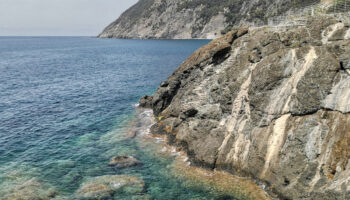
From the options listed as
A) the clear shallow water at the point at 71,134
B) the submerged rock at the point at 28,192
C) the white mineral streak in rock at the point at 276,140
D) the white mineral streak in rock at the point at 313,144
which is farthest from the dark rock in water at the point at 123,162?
the white mineral streak in rock at the point at 313,144

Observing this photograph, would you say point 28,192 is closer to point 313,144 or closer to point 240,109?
point 240,109

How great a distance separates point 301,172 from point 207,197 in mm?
8884

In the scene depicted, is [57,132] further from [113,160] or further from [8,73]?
[8,73]

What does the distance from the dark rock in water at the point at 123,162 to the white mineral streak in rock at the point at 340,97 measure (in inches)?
825

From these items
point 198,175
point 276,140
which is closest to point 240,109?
point 276,140

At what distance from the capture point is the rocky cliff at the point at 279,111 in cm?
2295

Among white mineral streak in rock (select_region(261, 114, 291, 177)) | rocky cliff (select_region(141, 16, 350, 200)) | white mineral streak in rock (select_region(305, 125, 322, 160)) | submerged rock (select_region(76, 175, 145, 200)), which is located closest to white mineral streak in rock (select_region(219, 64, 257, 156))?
rocky cliff (select_region(141, 16, 350, 200))

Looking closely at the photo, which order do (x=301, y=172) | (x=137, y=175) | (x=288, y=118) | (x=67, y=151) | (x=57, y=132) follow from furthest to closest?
(x=57, y=132) < (x=67, y=151) < (x=137, y=175) < (x=288, y=118) < (x=301, y=172)

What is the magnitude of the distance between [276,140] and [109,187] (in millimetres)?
17364

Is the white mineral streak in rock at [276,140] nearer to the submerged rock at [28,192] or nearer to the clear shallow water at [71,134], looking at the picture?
the clear shallow water at [71,134]

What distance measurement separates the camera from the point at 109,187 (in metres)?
26.1

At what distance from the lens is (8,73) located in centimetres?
8600

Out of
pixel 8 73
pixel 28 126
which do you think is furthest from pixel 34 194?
pixel 8 73

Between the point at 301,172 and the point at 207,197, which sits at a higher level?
the point at 301,172
